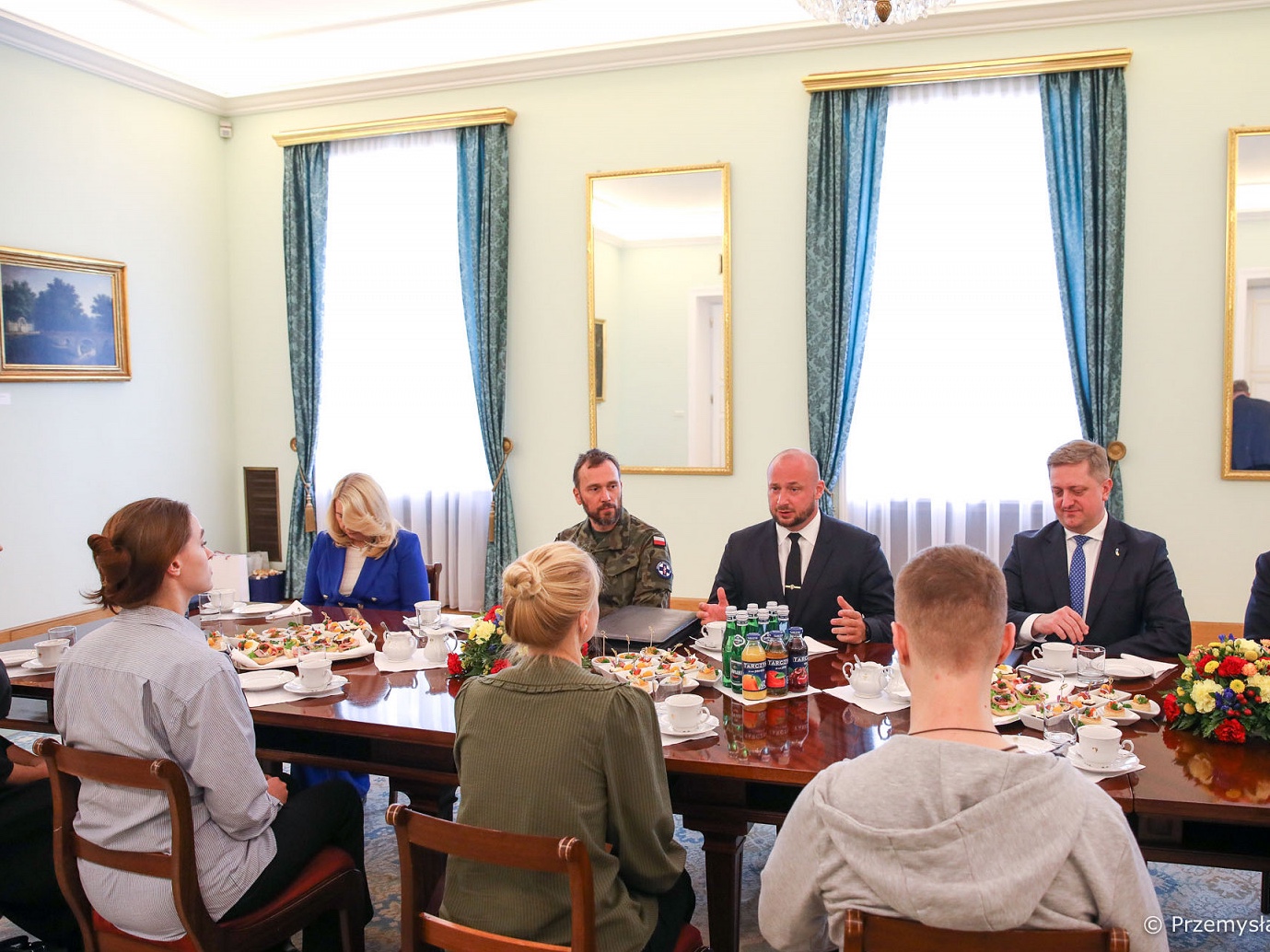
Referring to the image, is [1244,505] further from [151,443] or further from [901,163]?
[151,443]

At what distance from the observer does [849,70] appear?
231 inches

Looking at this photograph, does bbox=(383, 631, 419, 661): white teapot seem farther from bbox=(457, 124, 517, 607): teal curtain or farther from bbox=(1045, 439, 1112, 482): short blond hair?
bbox=(457, 124, 517, 607): teal curtain

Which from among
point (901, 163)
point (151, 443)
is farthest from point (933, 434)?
point (151, 443)

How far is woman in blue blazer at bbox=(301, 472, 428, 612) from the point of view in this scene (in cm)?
412

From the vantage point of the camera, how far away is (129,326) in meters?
6.65

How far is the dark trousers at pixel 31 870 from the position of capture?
2.55 metres

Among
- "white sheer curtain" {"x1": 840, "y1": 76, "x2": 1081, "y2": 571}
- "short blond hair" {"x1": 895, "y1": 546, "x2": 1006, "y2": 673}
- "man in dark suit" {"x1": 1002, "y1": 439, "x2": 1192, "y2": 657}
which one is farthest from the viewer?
"white sheer curtain" {"x1": 840, "y1": 76, "x2": 1081, "y2": 571}

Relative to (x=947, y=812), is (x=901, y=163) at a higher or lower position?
higher

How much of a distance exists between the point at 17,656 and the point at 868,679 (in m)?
2.73

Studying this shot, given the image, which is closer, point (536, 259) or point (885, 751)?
point (885, 751)

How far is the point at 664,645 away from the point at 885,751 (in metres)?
1.78

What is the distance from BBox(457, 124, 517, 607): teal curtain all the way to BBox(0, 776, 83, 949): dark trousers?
399 centimetres

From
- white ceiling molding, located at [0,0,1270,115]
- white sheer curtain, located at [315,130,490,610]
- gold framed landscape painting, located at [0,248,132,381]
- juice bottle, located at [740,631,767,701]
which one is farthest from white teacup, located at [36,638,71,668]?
white ceiling molding, located at [0,0,1270,115]

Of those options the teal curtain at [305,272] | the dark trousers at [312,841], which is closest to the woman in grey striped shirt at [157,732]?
the dark trousers at [312,841]
